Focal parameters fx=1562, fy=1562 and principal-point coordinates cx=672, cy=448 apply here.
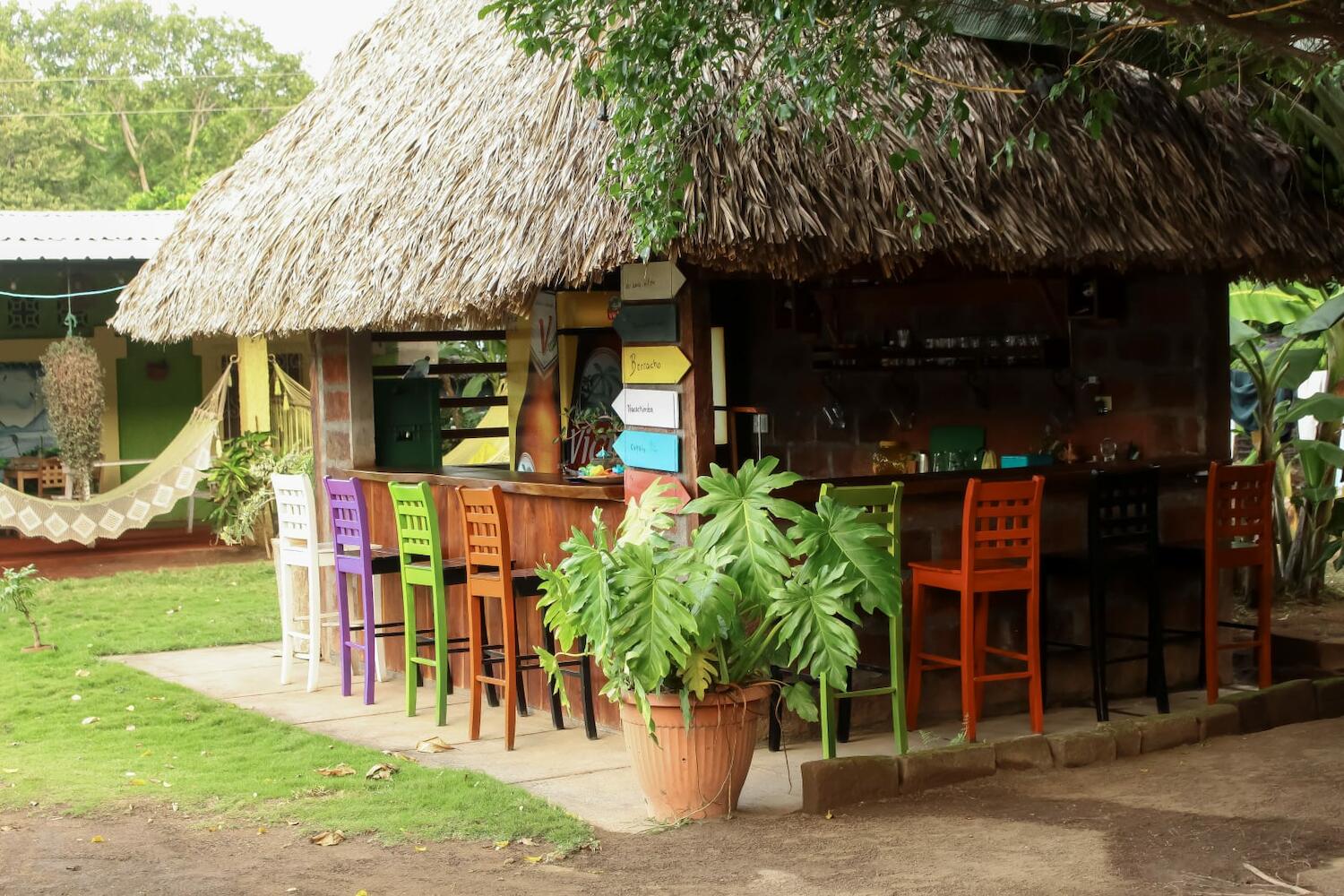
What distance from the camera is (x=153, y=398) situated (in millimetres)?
14430

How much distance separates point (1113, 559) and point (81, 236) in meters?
9.57

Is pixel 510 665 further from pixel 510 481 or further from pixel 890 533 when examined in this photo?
pixel 890 533

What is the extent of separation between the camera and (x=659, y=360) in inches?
230

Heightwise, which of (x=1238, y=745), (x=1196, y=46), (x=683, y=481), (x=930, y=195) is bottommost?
(x=1238, y=745)

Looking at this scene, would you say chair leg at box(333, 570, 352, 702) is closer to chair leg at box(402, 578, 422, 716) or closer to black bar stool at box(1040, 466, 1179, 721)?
chair leg at box(402, 578, 422, 716)

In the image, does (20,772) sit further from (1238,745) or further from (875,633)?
(1238,745)

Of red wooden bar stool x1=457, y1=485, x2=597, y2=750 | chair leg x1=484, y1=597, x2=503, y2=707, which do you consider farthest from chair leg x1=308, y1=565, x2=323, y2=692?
red wooden bar stool x1=457, y1=485, x2=597, y2=750

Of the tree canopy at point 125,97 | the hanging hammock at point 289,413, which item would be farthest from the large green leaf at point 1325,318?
the tree canopy at point 125,97

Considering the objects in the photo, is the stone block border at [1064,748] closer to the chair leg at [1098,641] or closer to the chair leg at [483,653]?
the chair leg at [1098,641]

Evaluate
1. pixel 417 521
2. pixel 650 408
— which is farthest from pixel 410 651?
pixel 650 408

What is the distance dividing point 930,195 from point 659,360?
46.1 inches

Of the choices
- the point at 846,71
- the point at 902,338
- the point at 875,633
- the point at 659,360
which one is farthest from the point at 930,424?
the point at 846,71

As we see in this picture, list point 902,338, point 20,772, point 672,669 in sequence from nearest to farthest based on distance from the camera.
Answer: point 672,669, point 20,772, point 902,338

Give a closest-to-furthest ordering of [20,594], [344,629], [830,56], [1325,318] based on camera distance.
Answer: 1. [830,56]
2. [344,629]
3. [1325,318]
4. [20,594]
